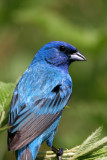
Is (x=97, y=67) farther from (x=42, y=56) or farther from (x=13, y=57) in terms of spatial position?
(x=13, y=57)

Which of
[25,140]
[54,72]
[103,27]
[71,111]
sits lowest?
[71,111]

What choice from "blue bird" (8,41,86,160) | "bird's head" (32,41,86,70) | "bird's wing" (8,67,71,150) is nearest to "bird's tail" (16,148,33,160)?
"blue bird" (8,41,86,160)

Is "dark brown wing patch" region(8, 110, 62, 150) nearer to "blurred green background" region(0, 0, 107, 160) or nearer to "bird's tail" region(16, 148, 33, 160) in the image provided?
"bird's tail" region(16, 148, 33, 160)

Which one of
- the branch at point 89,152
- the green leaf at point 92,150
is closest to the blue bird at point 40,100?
the branch at point 89,152

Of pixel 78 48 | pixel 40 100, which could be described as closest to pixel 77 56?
pixel 78 48

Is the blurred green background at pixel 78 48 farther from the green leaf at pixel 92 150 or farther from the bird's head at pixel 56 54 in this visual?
the green leaf at pixel 92 150

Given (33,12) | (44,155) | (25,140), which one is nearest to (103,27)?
(33,12)
